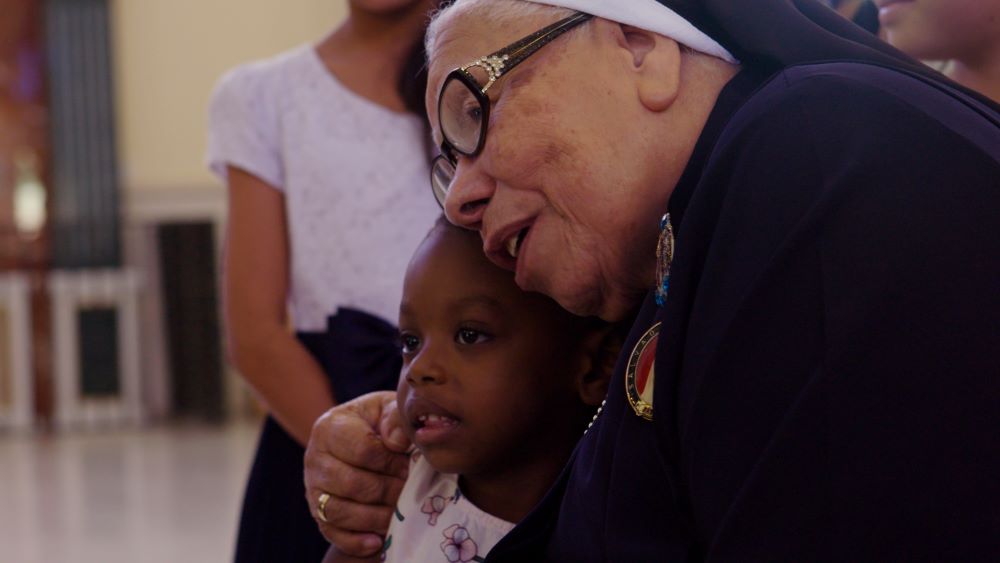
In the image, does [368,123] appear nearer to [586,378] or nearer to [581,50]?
[586,378]

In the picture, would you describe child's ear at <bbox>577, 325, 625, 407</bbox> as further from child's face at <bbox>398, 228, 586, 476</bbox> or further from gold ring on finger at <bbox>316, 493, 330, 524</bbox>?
gold ring on finger at <bbox>316, 493, 330, 524</bbox>

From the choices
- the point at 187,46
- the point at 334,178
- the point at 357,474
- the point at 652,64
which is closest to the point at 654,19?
the point at 652,64

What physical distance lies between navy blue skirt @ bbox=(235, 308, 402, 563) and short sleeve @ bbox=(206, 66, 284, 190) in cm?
34

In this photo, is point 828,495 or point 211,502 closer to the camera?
point 828,495

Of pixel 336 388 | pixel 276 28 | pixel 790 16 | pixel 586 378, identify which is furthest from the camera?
pixel 276 28

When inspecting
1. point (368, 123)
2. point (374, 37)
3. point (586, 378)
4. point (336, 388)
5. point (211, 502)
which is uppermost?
point (374, 37)

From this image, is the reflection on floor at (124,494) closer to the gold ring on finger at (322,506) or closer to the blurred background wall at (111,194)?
the blurred background wall at (111,194)

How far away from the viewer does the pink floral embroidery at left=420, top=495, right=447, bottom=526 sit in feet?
5.67

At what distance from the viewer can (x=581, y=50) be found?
132 centimetres

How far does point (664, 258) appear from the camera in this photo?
4.04ft

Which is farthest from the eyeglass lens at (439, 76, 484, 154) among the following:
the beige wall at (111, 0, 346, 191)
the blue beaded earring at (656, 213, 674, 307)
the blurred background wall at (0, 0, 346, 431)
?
the beige wall at (111, 0, 346, 191)

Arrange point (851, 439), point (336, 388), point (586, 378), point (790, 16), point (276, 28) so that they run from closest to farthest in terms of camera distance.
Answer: point (851, 439)
point (790, 16)
point (586, 378)
point (336, 388)
point (276, 28)

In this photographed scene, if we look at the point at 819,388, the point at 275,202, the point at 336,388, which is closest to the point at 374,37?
the point at 275,202

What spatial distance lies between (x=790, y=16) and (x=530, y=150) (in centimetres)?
29
